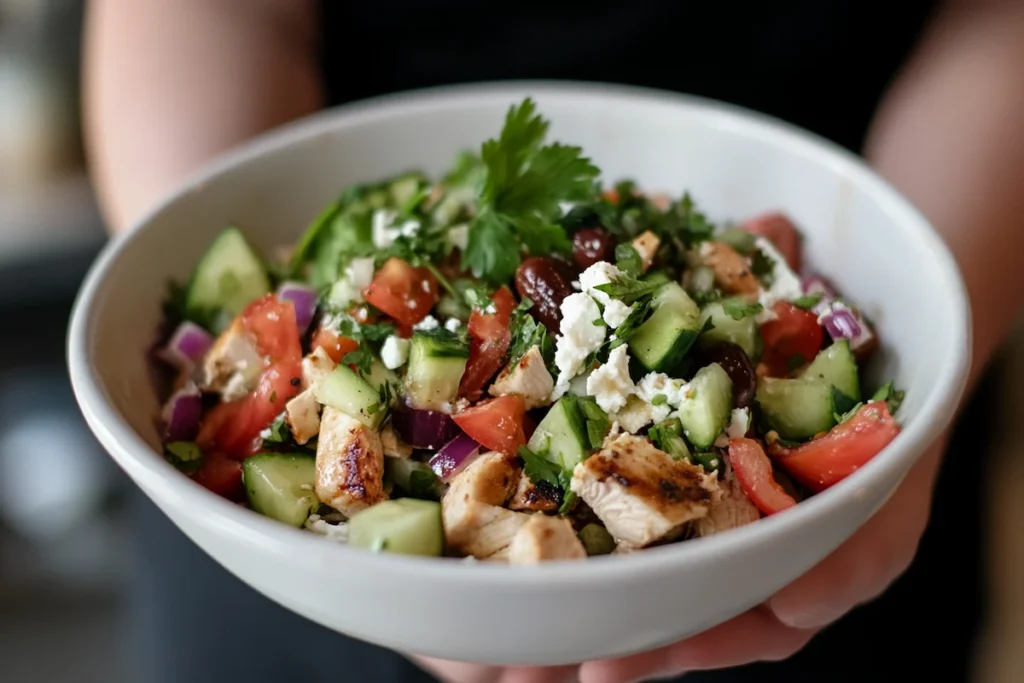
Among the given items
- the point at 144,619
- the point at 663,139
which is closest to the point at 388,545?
the point at 663,139

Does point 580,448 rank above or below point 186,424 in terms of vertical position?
above

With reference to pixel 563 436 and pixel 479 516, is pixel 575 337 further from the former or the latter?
pixel 479 516

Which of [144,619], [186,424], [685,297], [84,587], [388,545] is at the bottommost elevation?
[84,587]

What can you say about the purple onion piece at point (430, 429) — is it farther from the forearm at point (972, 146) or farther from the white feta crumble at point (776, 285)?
the forearm at point (972, 146)

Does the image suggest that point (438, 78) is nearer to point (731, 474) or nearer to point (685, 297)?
point (685, 297)

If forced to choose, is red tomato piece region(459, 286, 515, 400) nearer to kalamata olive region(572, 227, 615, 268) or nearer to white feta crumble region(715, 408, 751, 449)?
kalamata olive region(572, 227, 615, 268)

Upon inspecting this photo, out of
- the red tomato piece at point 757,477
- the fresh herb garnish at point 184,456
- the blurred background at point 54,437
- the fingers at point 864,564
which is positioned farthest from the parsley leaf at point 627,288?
the blurred background at point 54,437

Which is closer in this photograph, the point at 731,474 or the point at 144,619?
the point at 731,474
